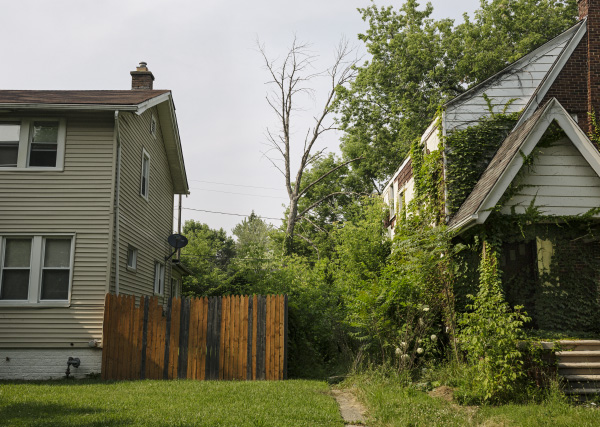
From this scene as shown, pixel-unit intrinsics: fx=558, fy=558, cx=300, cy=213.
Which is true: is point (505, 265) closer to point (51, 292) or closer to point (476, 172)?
point (476, 172)

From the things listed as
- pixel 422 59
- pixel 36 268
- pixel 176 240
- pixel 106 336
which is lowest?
pixel 106 336

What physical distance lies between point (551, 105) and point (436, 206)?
4.33 meters

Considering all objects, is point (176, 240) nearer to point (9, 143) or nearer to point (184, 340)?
point (9, 143)

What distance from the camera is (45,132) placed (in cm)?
1400

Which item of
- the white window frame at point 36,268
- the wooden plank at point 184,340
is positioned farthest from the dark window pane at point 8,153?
the wooden plank at point 184,340

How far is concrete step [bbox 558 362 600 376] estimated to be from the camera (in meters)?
9.84

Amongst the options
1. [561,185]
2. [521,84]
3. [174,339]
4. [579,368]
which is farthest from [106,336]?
[521,84]

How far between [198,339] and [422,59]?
22.9 meters

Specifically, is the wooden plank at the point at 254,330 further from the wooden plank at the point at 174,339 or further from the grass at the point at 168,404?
the wooden plank at the point at 174,339

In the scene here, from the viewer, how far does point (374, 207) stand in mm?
25125

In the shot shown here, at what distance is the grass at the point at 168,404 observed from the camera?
746 centimetres

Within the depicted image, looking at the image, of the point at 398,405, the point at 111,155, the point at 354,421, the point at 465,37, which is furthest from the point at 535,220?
the point at 465,37

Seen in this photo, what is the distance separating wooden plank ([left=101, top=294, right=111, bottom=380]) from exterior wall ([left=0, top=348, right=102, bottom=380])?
1.58ft

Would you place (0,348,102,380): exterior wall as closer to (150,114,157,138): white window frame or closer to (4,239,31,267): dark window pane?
(4,239,31,267): dark window pane
